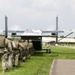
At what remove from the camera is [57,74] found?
21.7 m

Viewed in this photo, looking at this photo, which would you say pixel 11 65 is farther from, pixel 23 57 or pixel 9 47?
pixel 23 57

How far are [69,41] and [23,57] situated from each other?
14110 centimetres

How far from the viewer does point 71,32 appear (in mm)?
59812

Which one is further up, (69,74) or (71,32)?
(71,32)

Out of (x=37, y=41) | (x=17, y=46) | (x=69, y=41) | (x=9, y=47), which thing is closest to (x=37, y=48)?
(x=37, y=41)

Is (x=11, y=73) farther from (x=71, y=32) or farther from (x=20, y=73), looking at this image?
(x=71, y=32)

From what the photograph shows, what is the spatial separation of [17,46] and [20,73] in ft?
15.7

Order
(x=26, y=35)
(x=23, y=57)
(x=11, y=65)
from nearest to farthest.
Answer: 1. (x=11, y=65)
2. (x=23, y=57)
3. (x=26, y=35)

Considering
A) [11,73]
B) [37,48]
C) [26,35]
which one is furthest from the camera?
[37,48]

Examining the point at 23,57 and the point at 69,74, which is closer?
the point at 69,74

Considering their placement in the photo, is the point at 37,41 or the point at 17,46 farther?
the point at 37,41

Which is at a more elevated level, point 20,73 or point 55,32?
point 55,32

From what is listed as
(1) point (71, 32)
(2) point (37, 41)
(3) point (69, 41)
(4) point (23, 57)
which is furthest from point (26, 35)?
(3) point (69, 41)

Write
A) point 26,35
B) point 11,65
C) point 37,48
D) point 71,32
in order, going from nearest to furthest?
1. point 11,65
2. point 26,35
3. point 37,48
4. point 71,32
